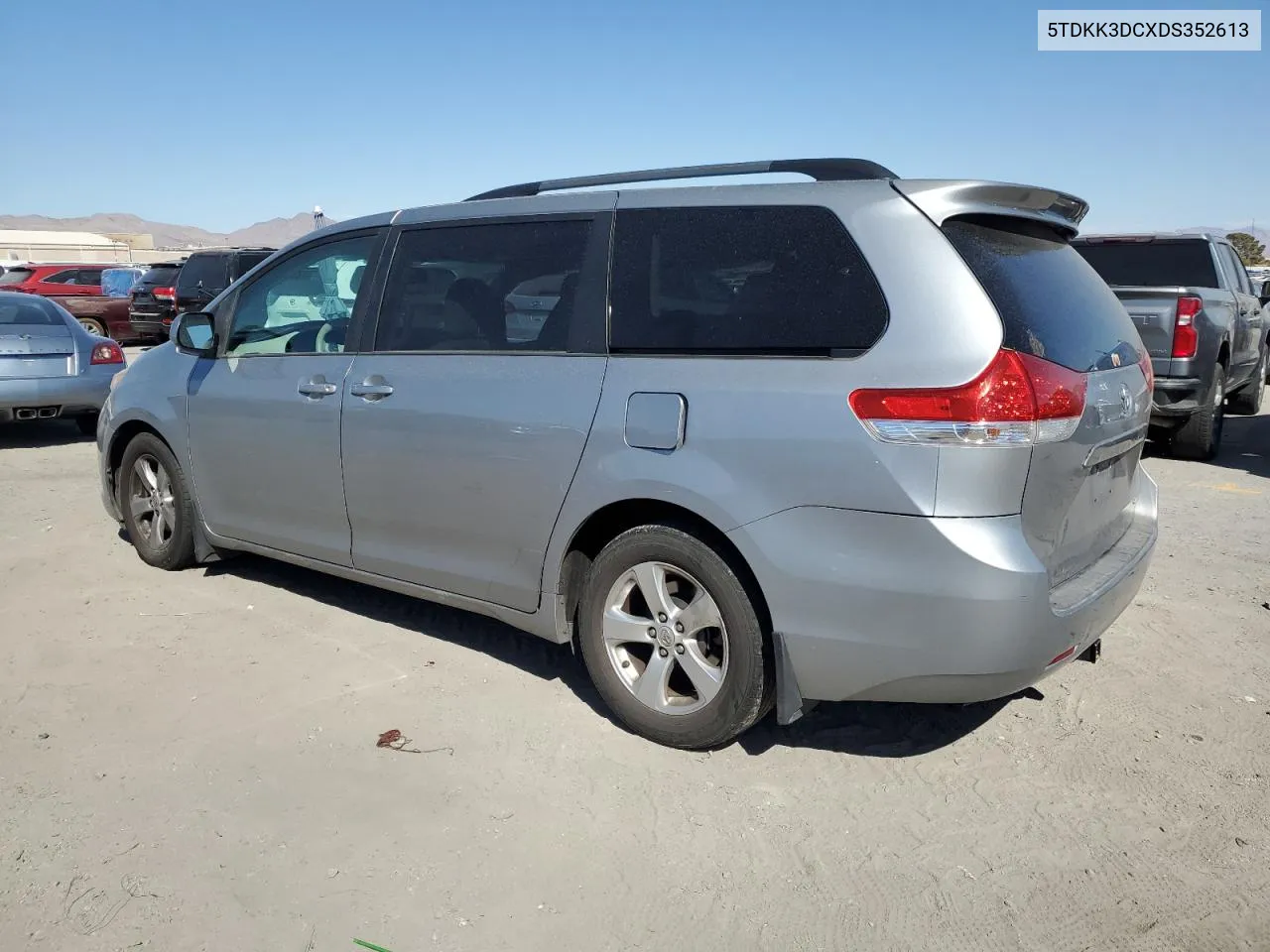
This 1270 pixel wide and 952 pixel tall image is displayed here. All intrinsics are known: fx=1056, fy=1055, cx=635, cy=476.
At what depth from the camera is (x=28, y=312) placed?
32.3ft

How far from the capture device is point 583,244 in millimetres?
3854

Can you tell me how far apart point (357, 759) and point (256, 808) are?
0.40 m

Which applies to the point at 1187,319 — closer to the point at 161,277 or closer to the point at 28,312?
the point at 28,312

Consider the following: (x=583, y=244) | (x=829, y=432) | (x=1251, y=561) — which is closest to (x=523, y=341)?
(x=583, y=244)

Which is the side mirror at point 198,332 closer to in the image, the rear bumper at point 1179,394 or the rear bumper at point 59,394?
the rear bumper at point 59,394

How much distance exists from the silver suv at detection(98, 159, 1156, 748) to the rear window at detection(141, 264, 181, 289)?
17.4m

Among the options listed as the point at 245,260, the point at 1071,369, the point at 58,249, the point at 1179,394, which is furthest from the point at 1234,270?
the point at 58,249

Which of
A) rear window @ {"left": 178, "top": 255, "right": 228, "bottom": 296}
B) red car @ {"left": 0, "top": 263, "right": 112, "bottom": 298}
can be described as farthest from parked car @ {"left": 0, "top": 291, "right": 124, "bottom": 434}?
red car @ {"left": 0, "top": 263, "right": 112, "bottom": 298}

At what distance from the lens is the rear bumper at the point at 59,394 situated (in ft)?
30.4

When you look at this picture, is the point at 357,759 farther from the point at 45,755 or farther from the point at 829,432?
the point at 829,432

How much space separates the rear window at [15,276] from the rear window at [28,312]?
1329 centimetres

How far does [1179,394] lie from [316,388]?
7078 mm

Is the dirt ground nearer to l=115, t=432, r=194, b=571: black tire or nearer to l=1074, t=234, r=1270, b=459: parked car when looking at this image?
l=115, t=432, r=194, b=571: black tire

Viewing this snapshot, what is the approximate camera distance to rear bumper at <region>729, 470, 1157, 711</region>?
2955 mm
